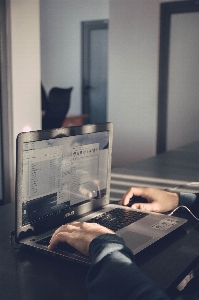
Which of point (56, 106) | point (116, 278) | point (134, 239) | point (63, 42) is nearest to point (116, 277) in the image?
point (116, 278)

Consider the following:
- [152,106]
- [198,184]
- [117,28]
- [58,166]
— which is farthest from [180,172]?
[117,28]

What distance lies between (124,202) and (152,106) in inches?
155

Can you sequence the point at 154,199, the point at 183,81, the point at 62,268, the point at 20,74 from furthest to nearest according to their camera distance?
the point at 183,81 → the point at 20,74 → the point at 154,199 → the point at 62,268

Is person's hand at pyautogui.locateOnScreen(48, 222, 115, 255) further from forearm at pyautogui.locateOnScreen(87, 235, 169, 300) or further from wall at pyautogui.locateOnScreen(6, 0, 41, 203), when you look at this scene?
wall at pyautogui.locateOnScreen(6, 0, 41, 203)

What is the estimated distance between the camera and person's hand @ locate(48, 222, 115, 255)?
100 centimetres

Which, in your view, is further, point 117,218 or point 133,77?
point 133,77

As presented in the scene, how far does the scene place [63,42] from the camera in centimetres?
751

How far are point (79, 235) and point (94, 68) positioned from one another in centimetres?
662

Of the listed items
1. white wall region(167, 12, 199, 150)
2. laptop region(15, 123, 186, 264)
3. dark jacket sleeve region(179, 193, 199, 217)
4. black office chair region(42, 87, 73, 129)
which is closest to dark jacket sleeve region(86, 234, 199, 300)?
laptop region(15, 123, 186, 264)

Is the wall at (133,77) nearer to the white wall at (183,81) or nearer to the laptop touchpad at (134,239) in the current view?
the white wall at (183,81)

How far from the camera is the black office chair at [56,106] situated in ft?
15.0

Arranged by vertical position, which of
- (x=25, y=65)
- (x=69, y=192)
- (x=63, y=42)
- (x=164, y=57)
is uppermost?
(x=63, y=42)

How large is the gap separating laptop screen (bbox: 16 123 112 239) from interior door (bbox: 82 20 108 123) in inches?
240

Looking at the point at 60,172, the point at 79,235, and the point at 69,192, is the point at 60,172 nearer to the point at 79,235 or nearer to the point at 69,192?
→ the point at 69,192
